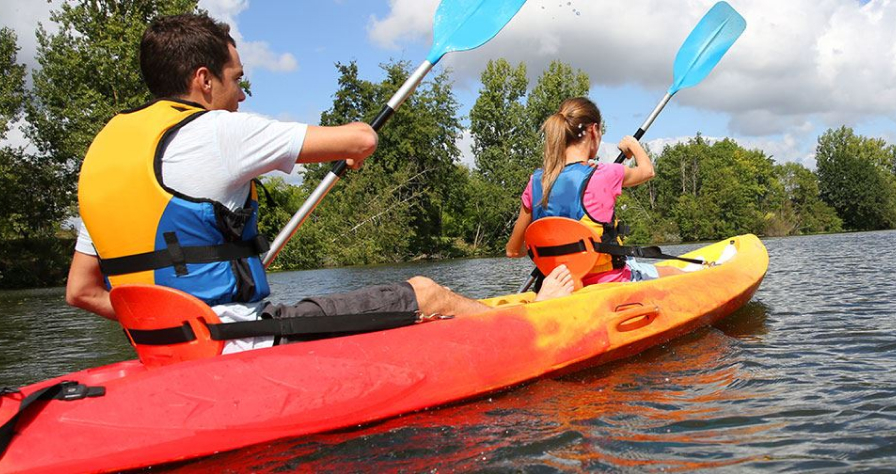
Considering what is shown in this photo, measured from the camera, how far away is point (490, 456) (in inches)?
91.2

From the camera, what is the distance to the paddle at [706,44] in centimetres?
643

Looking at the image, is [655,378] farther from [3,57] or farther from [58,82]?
[3,57]

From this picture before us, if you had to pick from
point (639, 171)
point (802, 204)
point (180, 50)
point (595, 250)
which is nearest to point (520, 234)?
point (595, 250)

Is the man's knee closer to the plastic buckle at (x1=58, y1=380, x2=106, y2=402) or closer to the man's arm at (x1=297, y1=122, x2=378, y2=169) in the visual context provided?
the man's arm at (x1=297, y1=122, x2=378, y2=169)

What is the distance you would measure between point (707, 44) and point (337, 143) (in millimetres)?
5130

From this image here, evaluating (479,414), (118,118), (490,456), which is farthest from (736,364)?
(118,118)

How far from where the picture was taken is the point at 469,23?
178 inches

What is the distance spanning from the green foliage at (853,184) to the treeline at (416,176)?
0.30 feet

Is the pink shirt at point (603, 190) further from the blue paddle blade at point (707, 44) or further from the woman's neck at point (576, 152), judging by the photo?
the blue paddle blade at point (707, 44)

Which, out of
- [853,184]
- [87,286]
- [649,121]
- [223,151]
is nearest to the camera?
[223,151]

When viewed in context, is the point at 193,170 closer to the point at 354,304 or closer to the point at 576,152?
the point at 354,304

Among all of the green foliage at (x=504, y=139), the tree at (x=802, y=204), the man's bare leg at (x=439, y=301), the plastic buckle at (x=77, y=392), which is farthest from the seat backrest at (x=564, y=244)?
the tree at (x=802, y=204)

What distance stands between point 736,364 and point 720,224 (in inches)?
1647

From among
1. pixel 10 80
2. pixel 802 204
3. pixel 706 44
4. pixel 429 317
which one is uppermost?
pixel 10 80
